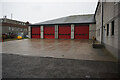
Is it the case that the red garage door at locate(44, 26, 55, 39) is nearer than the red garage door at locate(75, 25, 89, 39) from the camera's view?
No

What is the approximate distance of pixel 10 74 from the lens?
386cm

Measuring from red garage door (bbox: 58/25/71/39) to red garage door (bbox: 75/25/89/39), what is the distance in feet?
6.86

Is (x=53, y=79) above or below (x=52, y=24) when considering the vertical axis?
below

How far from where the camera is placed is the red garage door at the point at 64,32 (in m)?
24.3

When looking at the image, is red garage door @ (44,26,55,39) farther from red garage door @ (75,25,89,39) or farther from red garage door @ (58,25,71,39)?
red garage door @ (75,25,89,39)

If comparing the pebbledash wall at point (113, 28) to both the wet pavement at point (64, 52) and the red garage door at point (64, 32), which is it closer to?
the wet pavement at point (64, 52)

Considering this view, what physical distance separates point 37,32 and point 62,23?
8.39 metres

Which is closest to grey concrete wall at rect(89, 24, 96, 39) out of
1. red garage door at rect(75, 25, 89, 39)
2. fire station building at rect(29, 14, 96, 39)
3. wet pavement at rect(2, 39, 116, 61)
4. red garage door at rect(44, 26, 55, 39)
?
fire station building at rect(29, 14, 96, 39)

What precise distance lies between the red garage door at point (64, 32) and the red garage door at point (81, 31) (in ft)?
6.86

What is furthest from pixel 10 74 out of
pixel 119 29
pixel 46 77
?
pixel 119 29

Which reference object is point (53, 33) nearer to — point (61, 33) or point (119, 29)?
point (61, 33)

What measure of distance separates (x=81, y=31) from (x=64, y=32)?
4491 millimetres

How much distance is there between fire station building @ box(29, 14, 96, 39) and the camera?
22766 mm

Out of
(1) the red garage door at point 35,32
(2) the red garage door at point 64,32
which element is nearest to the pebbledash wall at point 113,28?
(2) the red garage door at point 64,32
